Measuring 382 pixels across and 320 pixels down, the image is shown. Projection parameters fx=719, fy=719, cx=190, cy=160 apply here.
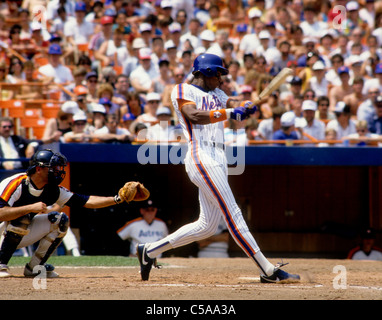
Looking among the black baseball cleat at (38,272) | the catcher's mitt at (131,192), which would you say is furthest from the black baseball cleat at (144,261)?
the black baseball cleat at (38,272)

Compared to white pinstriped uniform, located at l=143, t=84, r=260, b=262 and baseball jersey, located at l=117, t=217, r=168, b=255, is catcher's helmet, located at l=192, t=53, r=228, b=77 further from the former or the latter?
baseball jersey, located at l=117, t=217, r=168, b=255

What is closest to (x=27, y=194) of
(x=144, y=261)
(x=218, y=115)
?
(x=144, y=261)

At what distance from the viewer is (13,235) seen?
5.72 meters

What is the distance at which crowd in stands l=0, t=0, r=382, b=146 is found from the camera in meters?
9.78

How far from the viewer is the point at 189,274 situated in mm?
6324

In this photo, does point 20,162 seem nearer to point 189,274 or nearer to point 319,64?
point 189,274

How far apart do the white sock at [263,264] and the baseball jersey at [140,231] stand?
4.40 metres

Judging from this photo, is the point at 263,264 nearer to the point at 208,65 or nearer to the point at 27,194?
the point at 208,65

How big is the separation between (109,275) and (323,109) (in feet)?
17.2

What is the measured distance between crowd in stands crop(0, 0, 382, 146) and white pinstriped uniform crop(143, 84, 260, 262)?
379 centimetres

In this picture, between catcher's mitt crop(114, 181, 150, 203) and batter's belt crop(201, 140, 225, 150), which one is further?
catcher's mitt crop(114, 181, 150, 203)

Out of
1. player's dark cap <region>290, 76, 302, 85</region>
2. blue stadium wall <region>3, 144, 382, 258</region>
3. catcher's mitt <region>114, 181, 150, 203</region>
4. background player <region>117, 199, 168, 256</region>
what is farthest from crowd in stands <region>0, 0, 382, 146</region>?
catcher's mitt <region>114, 181, 150, 203</region>

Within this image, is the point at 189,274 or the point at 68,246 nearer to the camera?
the point at 189,274
